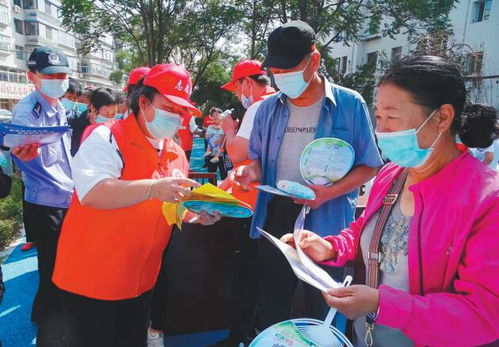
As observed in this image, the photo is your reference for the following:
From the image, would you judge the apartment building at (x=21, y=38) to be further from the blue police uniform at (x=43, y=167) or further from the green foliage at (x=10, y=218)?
the blue police uniform at (x=43, y=167)

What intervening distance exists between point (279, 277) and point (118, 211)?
1081 mm

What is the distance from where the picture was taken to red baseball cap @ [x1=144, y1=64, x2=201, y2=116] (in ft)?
5.55

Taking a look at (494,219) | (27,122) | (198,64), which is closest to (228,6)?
(198,64)

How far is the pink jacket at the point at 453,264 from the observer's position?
998 millimetres

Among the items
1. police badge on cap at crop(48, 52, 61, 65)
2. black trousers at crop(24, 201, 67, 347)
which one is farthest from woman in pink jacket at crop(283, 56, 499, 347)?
police badge on cap at crop(48, 52, 61, 65)

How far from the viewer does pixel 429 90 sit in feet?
3.82

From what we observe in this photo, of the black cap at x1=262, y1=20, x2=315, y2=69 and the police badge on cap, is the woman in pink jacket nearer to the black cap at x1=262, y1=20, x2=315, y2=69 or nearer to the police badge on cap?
the black cap at x1=262, y1=20, x2=315, y2=69

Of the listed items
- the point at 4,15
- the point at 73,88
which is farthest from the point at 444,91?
the point at 4,15

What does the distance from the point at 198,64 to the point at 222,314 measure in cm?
2042

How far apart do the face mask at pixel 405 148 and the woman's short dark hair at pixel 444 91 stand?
0.25 feet

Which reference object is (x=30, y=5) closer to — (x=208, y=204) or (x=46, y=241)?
(x=46, y=241)

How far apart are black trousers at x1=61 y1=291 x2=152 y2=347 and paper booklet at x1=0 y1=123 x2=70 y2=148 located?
1.05m

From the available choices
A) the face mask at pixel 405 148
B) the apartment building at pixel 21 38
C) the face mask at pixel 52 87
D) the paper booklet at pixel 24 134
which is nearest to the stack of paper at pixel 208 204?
the face mask at pixel 405 148

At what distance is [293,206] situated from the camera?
2.11m
